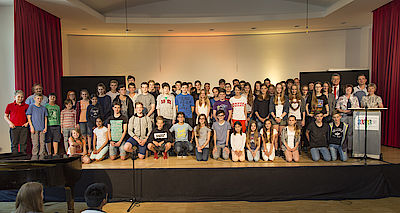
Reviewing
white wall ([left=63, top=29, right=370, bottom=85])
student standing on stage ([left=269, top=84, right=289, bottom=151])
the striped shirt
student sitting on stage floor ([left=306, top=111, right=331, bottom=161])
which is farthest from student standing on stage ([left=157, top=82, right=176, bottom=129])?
white wall ([left=63, top=29, right=370, bottom=85])

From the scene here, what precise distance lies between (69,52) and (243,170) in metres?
7.92

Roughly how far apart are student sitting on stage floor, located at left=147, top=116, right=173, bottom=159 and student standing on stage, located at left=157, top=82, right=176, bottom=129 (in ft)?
0.79

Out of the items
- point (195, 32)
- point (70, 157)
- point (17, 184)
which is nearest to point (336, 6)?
point (195, 32)

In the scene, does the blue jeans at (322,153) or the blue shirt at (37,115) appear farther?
the blue shirt at (37,115)

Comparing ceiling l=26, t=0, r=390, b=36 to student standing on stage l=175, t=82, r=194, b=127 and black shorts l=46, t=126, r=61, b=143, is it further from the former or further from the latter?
student standing on stage l=175, t=82, r=194, b=127

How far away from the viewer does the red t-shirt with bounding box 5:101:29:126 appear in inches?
216

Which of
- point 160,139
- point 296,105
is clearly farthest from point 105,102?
point 296,105

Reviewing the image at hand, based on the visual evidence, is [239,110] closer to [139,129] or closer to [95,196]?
[139,129]

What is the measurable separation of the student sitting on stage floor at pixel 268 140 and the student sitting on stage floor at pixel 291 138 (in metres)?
0.20

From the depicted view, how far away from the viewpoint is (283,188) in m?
4.49

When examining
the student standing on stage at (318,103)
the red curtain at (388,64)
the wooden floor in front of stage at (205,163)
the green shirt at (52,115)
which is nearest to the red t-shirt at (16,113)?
the green shirt at (52,115)

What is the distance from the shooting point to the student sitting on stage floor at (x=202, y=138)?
534 centimetres

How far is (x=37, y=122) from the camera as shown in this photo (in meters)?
5.58

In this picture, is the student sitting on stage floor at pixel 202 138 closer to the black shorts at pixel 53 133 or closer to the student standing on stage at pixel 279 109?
the student standing on stage at pixel 279 109
